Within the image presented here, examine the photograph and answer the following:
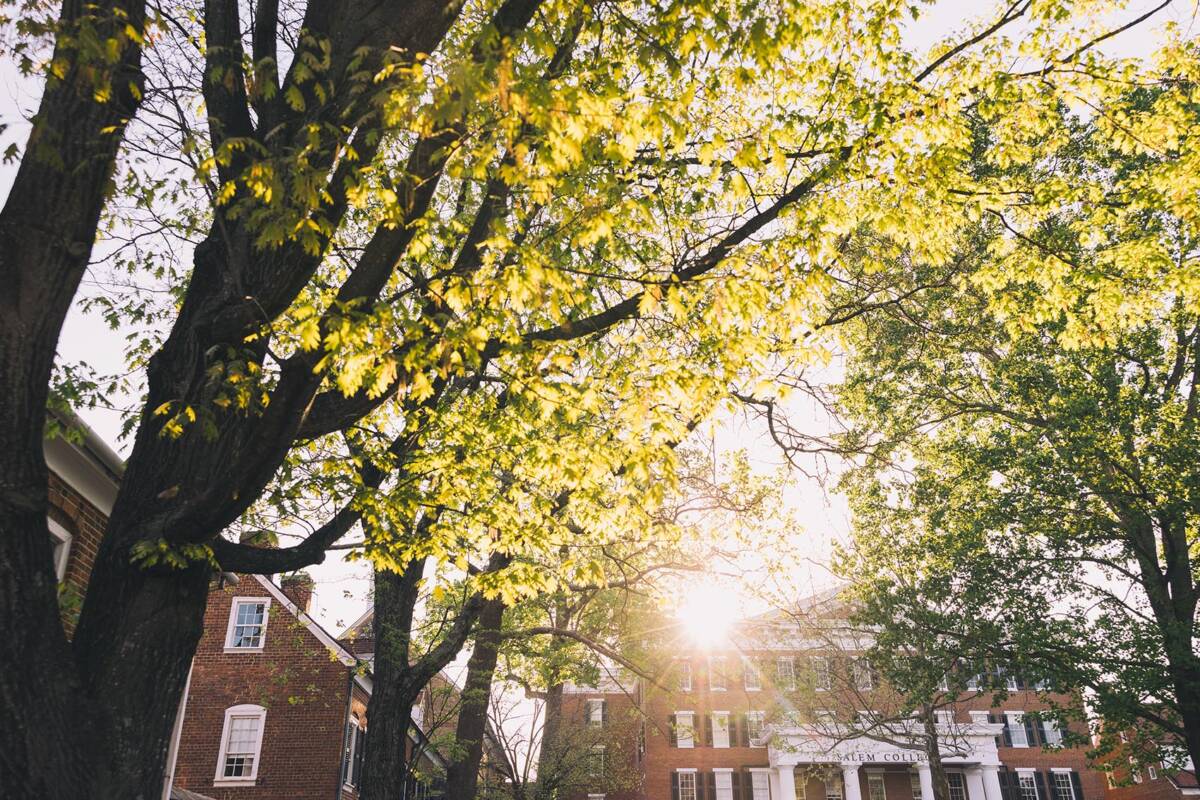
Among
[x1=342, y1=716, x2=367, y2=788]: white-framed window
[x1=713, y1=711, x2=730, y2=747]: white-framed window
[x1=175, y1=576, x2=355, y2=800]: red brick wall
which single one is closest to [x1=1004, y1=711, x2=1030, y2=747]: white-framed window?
[x1=713, y1=711, x2=730, y2=747]: white-framed window

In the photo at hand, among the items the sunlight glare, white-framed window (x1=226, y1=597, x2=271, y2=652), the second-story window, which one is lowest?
the second-story window

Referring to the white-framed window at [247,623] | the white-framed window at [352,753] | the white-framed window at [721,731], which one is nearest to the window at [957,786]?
the white-framed window at [721,731]

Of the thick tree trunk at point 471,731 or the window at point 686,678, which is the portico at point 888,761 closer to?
the window at point 686,678

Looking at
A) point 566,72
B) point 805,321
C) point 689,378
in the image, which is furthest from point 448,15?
point 805,321

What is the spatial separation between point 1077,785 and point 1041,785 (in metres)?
2.03

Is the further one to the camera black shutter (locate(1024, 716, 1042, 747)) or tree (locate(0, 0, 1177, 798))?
black shutter (locate(1024, 716, 1042, 747))

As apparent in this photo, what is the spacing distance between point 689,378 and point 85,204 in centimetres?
424

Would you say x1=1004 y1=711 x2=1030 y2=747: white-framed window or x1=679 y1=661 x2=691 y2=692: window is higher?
x1=679 y1=661 x2=691 y2=692: window

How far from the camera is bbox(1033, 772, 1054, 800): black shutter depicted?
147 ft

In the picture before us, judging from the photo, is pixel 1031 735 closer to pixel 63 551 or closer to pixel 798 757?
pixel 798 757

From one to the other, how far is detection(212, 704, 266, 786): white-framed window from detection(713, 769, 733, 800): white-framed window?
29.6 m

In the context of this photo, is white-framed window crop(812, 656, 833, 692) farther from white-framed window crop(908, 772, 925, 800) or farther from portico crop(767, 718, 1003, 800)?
white-framed window crop(908, 772, 925, 800)

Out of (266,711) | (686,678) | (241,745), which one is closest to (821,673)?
(686,678)

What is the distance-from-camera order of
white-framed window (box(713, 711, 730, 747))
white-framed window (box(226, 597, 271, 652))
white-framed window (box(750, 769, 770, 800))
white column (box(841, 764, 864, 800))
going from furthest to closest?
white-framed window (box(713, 711, 730, 747)), white-framed window (box(750, 769, 770, 800)), white column (box(841, 764, 864, 800)), white-framed window (box(226, 597, 271, 652))
